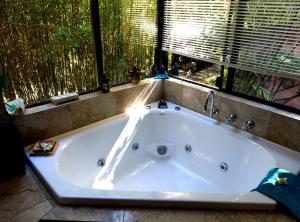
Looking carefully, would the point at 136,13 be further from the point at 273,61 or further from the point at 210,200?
the point at 210,200

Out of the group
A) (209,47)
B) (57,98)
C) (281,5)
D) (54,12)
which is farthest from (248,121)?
(54,12)

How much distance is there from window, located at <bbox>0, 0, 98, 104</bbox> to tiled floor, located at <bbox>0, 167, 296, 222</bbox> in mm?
813

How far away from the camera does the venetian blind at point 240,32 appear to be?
5.35 ft

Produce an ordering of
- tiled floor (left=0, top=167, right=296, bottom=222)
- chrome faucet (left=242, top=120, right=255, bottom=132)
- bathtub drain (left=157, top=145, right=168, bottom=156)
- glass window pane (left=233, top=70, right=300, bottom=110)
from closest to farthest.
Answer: tiled floor (left=0, top=167, right=296, bottom=222)
glass window pane (left=233, top=70, right=300, bottom=110)
chrome faucet (left=242, top=120, right=255, bottom=132)
bathtub drain (left=157, top=145, right=168, bottom=156)

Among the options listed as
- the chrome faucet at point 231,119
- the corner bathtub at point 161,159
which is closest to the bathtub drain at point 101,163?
the corner bathtub at point 161,159

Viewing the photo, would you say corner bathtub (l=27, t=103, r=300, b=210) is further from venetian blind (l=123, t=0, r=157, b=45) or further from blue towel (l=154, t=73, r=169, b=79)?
venetian blind (l=123, t=0, r=157, b=45)

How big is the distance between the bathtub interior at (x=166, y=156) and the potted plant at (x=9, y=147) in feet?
0.90

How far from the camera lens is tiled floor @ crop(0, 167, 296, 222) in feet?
3.98

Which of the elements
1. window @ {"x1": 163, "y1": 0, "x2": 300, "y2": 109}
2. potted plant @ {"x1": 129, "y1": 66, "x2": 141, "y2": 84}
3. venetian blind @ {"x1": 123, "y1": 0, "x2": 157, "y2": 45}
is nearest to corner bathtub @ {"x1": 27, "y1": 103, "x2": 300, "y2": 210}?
potted plant @ {"x1": 129, "y1": 66, "x2": 141, "y2": 84}

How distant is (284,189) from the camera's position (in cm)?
132

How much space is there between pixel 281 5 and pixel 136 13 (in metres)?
1.25

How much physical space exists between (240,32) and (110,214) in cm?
161

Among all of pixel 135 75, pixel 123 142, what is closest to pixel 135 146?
pixel 123 142

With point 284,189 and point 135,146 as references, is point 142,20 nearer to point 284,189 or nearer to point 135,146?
point 135,146
